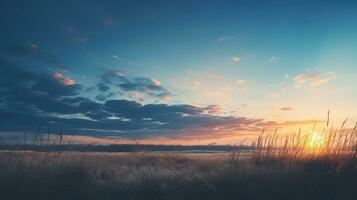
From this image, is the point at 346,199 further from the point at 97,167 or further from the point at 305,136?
the point at 97,167

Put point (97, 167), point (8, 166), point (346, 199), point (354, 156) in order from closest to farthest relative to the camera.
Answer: point (346, 199)
point (354, 156)
point (8, 166)
point (97, 167)

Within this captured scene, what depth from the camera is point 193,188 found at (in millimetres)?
8930

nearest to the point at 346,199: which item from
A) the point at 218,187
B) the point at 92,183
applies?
the point at 218,187

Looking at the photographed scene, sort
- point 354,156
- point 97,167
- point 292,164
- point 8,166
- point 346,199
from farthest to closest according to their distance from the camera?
point 97,167, point 8,166, point 292,164, point 354,156, point 346,199

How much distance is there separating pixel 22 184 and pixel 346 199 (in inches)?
310

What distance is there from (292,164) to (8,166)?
7.95m

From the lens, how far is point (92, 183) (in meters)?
9.75

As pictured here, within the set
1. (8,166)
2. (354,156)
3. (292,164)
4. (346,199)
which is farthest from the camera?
(8,166)

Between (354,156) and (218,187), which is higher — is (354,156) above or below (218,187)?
above

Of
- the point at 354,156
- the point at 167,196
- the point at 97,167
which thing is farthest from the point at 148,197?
the point at 354,156

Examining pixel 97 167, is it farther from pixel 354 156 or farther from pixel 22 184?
pixel 354 156

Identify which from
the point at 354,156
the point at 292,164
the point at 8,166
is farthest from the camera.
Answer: the point at 8,166

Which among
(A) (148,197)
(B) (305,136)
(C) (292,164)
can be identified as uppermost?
(B) (305,136)

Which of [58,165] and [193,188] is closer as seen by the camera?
[193,188]
